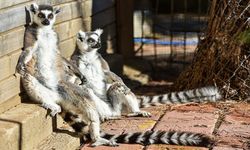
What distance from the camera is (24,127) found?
4.52 meters

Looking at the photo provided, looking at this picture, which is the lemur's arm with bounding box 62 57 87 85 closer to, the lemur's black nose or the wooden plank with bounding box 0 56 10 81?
the lemur's black nose

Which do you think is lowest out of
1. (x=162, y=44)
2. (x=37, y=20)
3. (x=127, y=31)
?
(x=162, y=44)

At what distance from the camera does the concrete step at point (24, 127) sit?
4.30 meters

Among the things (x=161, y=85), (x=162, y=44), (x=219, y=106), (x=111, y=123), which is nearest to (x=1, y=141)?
(x=111, y=123)

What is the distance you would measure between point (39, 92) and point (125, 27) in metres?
3.87

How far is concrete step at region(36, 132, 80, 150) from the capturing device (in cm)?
484

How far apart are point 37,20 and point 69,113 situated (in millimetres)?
847

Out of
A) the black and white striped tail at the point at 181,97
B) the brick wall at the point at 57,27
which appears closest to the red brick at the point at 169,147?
the brick wall at the point at 57,27

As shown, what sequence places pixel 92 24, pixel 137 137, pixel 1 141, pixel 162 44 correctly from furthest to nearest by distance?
pixel 162 44
pixel 92 24
pixel 137 137
pixel 1 141

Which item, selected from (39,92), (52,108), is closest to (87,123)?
(52,108)

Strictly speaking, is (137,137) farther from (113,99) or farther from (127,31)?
(127,31)

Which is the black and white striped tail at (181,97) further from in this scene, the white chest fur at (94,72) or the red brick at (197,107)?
the white chest fur at (94,72)

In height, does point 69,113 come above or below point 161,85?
above

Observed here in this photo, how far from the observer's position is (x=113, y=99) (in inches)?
243
